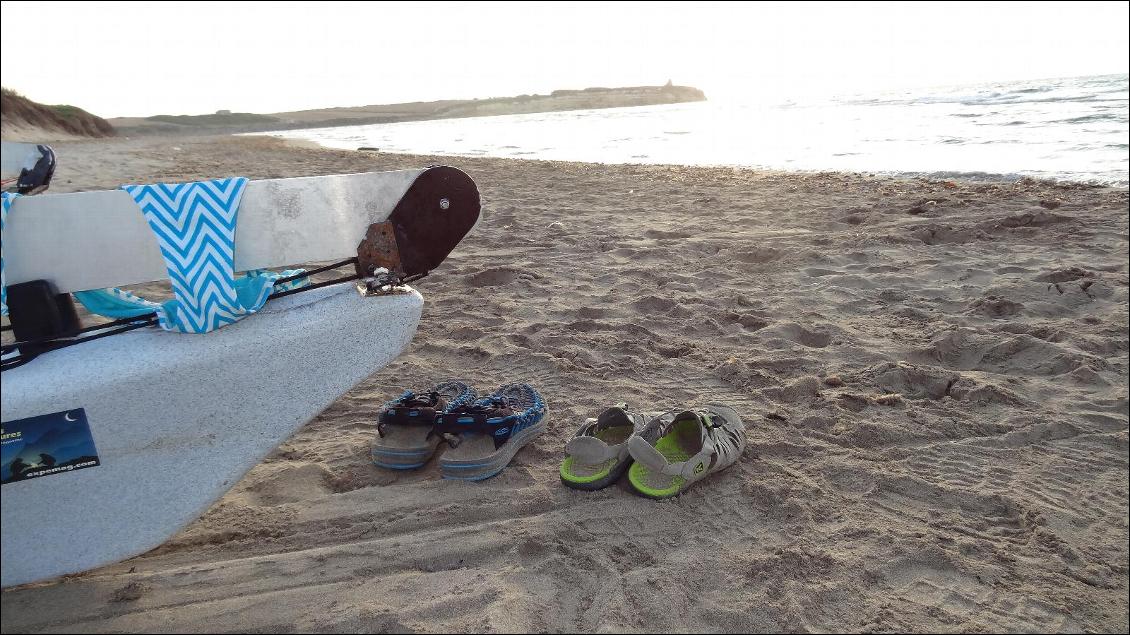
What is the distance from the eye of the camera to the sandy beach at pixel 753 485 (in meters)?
1.52

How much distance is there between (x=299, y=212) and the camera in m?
1.69

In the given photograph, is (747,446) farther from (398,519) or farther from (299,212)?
(299,212)

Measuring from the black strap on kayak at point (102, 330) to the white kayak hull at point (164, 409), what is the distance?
0.09 ft

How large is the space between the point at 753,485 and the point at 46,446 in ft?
5.92

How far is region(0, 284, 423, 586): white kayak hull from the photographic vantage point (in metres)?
1.45

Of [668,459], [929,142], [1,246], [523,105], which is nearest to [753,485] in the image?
[668,459]

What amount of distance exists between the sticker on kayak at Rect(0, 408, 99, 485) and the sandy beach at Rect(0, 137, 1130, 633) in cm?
38

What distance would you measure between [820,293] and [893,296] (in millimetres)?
358

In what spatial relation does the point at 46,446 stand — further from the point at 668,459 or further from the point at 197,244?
the point at 668,459

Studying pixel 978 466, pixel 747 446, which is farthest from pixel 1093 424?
pixel 747 446

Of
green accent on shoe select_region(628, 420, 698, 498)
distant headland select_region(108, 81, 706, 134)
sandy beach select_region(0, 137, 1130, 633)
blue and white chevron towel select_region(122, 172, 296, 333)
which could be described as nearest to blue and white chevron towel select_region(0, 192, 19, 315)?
blue and white chevron towel select_region(122, 172, 296, 333)

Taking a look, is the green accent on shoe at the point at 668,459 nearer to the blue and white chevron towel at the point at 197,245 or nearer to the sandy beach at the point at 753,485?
the sandy beach at the point at 753,485

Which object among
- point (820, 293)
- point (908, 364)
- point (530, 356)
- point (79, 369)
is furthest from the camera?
point (820, 293)

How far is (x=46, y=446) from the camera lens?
1429 mm
